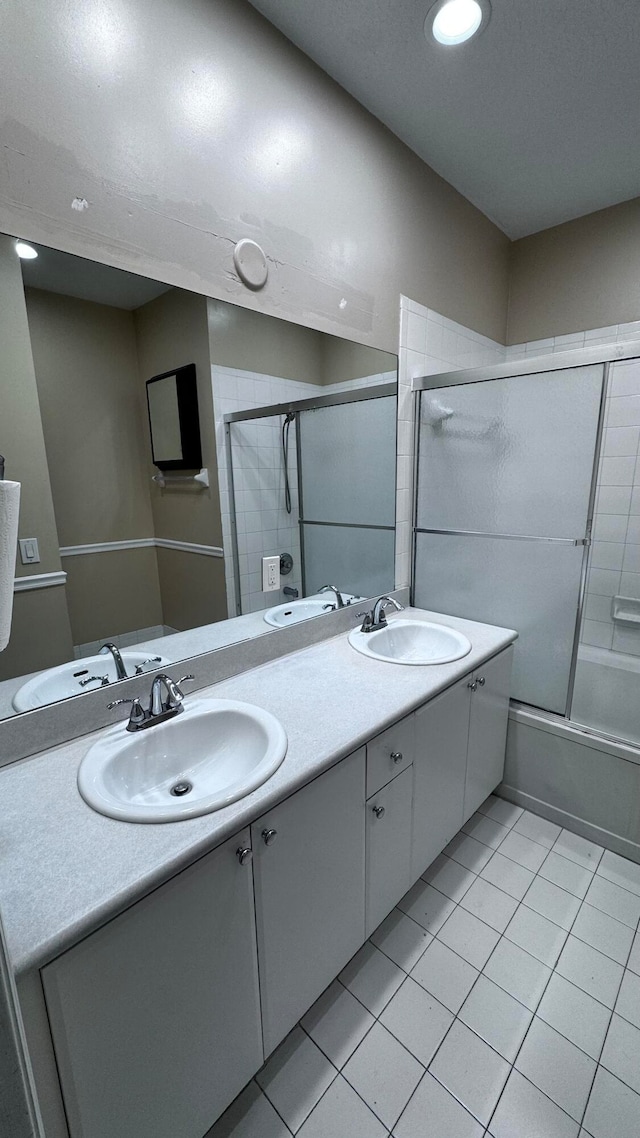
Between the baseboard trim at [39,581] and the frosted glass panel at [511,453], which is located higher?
the frosted glass panel at [511,453]

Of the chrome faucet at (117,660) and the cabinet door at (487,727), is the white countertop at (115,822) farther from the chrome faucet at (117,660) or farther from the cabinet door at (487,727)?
the cabinet door at (487,727)

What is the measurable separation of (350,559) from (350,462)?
0.40 metres

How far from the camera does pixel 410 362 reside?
197 cm

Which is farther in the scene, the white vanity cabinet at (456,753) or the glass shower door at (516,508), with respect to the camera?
the glass shower door at (516,508)

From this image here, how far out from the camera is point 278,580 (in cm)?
163

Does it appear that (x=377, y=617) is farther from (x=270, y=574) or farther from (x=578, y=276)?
(x=578, y=276)

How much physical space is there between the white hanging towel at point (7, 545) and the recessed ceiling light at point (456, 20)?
1.76 meters

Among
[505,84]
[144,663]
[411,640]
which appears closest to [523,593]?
[411,640]

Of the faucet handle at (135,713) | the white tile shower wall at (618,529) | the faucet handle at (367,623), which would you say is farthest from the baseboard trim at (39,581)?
the white tile shower wall at (618,529)

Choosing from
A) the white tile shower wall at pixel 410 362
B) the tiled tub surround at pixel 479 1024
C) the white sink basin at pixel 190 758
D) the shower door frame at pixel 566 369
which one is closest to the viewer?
the white sink basin at pixel 190 758

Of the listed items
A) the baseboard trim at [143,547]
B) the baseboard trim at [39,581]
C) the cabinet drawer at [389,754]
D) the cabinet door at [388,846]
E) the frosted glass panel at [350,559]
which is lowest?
the cabinet door at [388,846]

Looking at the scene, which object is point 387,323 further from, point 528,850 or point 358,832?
point 528,850

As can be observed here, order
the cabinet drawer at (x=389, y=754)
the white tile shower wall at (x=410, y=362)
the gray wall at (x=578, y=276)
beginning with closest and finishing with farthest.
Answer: the cabinet drawer at (x=389, y=754), the white tile shower wall at (x=410, y=362), the gray wall at (x=578, y=276)

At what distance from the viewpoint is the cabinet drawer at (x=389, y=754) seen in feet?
3.93
